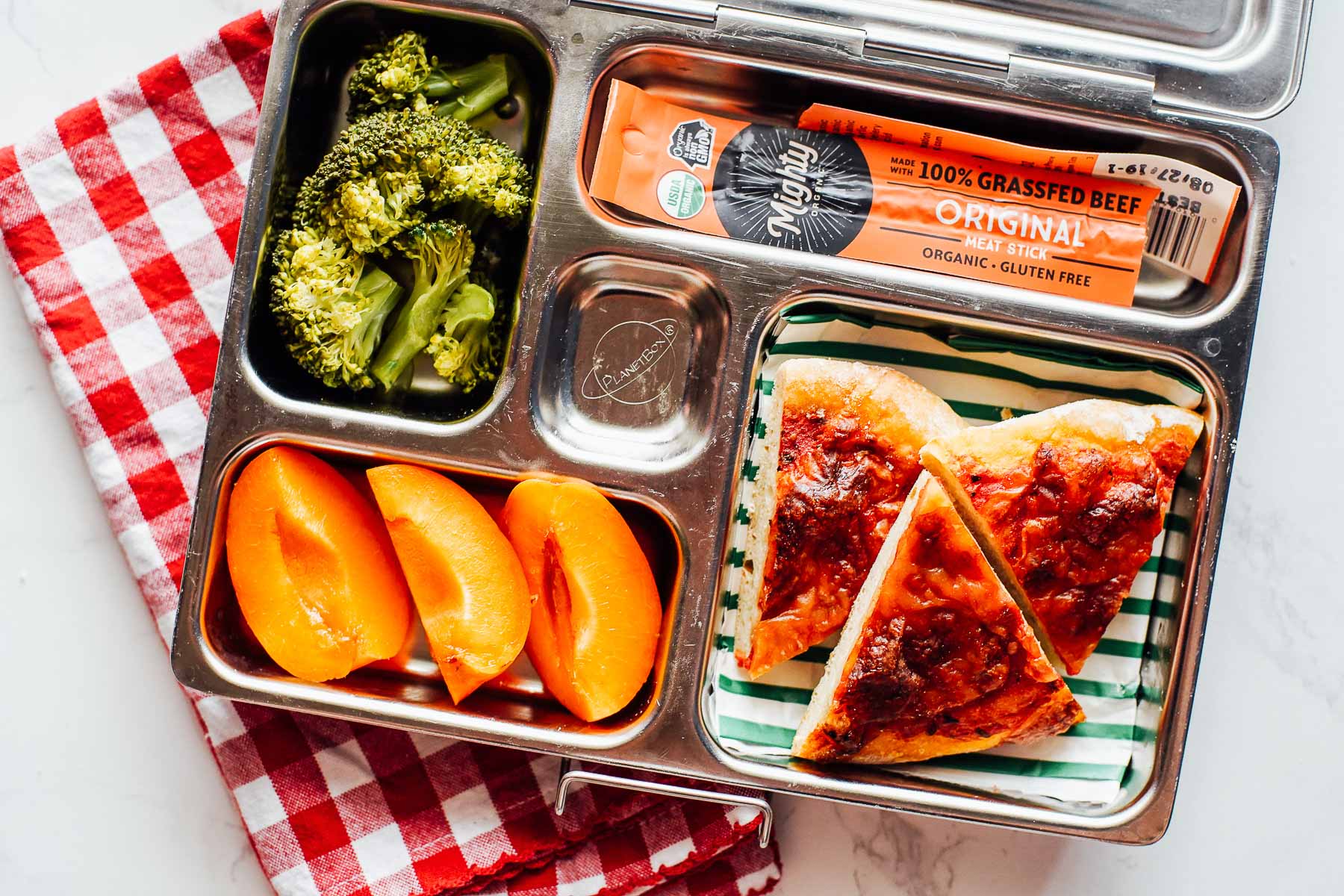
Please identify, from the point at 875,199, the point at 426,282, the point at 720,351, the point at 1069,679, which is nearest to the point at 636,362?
the point at 720,351

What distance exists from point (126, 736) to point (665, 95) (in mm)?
1829

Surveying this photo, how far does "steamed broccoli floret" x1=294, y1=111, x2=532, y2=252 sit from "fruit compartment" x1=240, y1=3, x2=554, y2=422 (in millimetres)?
99

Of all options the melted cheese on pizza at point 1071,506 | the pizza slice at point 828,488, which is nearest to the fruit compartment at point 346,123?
the pizza slice at point 828,488

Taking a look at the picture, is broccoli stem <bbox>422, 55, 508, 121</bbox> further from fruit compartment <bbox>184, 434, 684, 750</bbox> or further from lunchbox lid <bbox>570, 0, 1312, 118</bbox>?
fruit compartment <bbox>184, 434, 684, 750</bbox>

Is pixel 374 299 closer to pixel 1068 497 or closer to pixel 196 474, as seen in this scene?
pixel 196 474

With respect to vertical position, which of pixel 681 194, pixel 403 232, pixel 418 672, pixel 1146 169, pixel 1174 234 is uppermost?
pixel 1146 169

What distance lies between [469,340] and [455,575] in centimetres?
48

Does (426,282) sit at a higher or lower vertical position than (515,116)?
lower

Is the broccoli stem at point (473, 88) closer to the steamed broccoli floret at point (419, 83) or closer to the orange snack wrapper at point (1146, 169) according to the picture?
the steamed broccoli floret at point (419, 83)

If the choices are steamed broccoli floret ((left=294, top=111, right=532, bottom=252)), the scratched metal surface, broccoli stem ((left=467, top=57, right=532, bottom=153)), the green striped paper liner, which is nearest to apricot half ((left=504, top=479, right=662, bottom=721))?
the scratched metal surface

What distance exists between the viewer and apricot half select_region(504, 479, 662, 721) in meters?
1.86

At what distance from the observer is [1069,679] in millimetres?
2012

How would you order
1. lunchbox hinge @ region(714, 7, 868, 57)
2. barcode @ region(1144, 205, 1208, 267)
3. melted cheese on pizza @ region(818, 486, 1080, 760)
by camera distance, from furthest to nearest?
barcode @ region(1144, 205, 1208, 267), lunchbox hinge @ region(714, 7, 868, 57), melted cheese on pizza @ region(818, 486, 1080, 760)

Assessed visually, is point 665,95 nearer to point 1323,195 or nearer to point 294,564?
point 294,564
